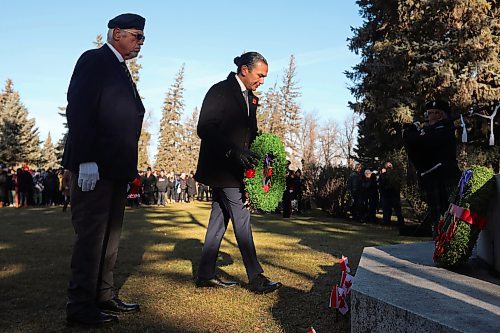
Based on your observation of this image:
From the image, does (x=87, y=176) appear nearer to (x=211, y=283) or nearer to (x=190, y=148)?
(x=211, y=283)

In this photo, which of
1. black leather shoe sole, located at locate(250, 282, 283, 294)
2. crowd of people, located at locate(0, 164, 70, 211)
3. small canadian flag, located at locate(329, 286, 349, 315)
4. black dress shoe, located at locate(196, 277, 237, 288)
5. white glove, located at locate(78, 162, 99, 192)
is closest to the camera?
white glove, located at locate(78, 162, 99, 192)

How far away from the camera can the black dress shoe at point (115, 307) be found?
143 inches

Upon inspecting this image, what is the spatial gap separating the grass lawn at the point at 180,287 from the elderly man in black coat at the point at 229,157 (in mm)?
270

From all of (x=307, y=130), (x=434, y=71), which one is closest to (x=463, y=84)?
(x=434, y=71)

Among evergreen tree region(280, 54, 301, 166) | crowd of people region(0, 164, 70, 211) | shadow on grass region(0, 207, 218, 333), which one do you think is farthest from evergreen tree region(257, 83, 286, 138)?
shadow on grass region(0, 207, 218, 333)

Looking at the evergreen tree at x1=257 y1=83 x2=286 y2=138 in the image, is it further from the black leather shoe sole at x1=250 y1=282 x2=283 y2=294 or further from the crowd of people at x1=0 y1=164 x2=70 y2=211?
the black leather shoe sole at x1=250 y1=282 x2=283 y2=294

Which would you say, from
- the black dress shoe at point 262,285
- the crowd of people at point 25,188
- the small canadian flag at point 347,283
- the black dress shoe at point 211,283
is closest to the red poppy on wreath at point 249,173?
the black dress shoe at point 262,285

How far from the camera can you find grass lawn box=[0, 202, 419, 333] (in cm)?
338

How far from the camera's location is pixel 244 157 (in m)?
4.09

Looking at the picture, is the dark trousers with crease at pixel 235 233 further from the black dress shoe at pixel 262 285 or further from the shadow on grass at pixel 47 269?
the shadow on grass at pixel 47 269

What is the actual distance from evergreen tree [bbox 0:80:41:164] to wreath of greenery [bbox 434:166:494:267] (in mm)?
41594

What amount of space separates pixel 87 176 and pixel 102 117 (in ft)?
1.62

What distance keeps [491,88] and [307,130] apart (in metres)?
54.2

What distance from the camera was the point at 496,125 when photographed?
57.1ft
